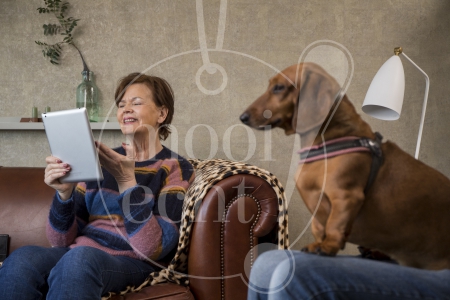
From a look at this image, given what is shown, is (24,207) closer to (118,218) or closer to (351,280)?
(118,218)

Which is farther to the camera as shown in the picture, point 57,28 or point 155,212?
point 57,28

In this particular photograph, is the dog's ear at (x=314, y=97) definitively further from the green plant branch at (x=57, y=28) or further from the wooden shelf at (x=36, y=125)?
the green plant branch at (x=57, y=28)

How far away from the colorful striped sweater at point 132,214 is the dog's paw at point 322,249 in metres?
0.90

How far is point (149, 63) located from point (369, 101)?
1.47m

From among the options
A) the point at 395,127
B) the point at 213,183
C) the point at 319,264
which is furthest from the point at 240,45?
the point at 319,264

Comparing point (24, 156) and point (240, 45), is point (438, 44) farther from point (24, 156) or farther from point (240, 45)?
point (24, 156)

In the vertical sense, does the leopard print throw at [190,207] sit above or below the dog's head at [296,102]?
below

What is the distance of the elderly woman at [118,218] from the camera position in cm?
126

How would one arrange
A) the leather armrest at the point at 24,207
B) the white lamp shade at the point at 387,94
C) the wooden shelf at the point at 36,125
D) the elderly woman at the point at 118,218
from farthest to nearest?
the wooden shelf at the point at 36,125 < the leather armrest at the point at 24,207 < the elderly woman at the point at 118,218 < the white lamp shade at the point at 387,94

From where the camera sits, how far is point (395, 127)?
2.18 metres

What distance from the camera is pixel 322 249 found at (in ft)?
1.74

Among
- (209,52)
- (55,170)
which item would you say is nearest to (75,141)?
(55,170)

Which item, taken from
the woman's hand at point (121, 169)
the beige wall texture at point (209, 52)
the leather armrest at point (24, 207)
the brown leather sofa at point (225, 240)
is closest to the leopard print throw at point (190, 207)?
the brown leather sofa at point (225, 240)

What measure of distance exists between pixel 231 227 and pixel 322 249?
848mm
